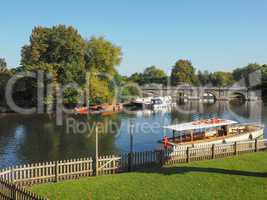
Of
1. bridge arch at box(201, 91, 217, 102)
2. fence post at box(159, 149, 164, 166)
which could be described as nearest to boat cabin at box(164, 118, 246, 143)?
fence post at box(159, 149, 164, 166)

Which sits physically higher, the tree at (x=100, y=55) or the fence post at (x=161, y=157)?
the tree at (x=100, y=55)

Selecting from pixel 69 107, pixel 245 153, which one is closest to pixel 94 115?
pixel 69 107

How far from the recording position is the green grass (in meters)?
20.9

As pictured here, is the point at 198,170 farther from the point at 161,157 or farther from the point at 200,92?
the point at 200,92

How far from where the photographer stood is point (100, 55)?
316ft

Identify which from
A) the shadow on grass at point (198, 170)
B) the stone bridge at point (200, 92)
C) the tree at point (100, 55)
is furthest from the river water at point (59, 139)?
the stone bridge at point (200, 92)

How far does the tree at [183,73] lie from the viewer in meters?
192

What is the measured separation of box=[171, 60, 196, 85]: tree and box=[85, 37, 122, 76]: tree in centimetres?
9660

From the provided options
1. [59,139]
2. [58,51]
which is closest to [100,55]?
[58,51]

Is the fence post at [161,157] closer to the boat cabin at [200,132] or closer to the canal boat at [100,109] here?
the boat cabin at [200,132]

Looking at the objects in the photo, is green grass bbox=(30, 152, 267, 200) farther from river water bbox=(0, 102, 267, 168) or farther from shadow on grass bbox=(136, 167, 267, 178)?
river water bbox=(0, 102, 267, 168)

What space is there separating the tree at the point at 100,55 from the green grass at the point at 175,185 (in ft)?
233

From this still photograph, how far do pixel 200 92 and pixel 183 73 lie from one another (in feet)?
93.9

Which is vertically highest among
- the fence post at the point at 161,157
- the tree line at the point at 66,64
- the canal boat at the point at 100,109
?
the tree line at the point at 66,64
